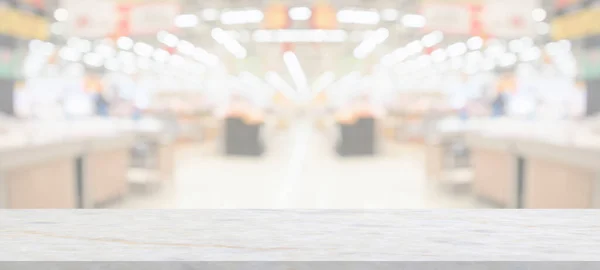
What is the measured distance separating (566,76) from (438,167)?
576 inches

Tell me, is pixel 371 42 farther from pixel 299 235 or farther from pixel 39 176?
pixel 299 235

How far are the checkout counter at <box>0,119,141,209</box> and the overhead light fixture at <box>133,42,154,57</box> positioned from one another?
446 inches

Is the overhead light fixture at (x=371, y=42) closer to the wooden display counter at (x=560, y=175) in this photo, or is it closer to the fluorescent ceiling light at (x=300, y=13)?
the fluorescent ceiling light at (x=300, y=13)

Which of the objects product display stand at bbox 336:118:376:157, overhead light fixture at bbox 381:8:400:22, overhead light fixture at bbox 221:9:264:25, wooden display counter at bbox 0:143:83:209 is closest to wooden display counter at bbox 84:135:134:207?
wooden display counter at bbox 0:143:83:209

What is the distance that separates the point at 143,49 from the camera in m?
18.0

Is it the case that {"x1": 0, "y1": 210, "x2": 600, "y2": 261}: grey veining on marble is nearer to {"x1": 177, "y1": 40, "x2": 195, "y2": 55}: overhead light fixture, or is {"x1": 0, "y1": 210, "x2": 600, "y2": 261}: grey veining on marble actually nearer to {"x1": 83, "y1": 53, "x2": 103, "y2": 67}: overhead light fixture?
{"x1": 177, "y1": 40, "x2": 195, "y2": 55}: overhead light fixture

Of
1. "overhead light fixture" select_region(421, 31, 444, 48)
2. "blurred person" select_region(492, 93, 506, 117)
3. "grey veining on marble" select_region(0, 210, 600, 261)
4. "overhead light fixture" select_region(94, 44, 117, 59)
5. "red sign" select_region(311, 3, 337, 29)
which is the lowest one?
"grey veining on marble" select_region(0, 210, 600, 261)

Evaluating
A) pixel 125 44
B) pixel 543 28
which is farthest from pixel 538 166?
pixel 125 44

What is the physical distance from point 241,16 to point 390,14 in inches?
148

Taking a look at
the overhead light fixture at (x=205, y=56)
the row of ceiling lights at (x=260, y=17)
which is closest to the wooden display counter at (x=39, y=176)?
the row of ceiling lights at (x=260, y=17)

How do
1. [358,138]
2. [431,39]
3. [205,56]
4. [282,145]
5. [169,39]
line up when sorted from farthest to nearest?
[205,56] → [431,39] → [169,39] → [282,145] → [358,138]

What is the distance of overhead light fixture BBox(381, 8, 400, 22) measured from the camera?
13.8 m

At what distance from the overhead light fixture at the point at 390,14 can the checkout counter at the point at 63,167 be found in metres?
9.05

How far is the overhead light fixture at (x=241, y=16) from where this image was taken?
42.4 feet
